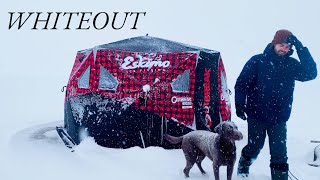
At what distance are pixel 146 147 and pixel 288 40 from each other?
4019mm

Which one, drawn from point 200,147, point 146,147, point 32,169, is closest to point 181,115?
point 146,147

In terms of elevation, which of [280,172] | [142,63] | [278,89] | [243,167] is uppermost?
[142,63]

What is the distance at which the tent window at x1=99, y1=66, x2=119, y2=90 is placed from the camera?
791cm

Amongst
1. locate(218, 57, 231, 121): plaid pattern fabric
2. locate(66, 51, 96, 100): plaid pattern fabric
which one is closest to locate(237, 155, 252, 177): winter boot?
locate(218, 57, 231, 121): plaid pattern fabric

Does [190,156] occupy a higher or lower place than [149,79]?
lower

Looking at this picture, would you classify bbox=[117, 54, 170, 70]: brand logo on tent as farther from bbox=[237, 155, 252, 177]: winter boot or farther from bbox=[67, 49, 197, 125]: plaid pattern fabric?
bbox=[237, 155, 252, 177]: winter boot

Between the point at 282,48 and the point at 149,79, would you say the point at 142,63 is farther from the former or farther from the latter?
the point at 282,48

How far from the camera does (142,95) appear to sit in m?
7.88

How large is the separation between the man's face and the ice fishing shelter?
3.20 m

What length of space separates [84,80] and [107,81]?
0.53 m

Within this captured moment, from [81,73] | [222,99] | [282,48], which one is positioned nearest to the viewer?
[282,48]

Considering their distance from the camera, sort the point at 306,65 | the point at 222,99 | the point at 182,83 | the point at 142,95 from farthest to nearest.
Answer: the point at 222,99 < the point at 182,83 < the point at 142,95 < the point at 306,65

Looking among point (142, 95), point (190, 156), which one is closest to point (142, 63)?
point (142, 95)

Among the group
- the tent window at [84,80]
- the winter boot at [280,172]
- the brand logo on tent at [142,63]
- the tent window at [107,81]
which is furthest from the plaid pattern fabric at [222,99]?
the winter boot at [280,172]
